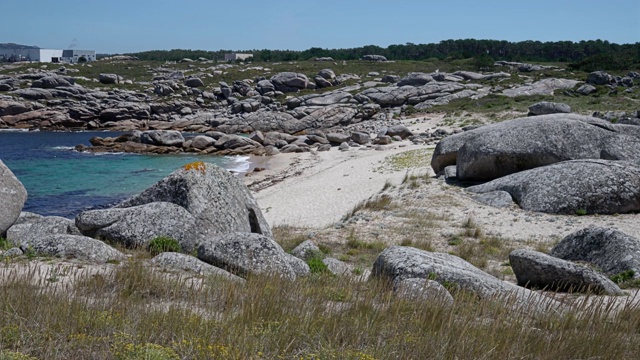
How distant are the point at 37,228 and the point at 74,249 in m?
4.51

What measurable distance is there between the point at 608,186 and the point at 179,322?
698 inches

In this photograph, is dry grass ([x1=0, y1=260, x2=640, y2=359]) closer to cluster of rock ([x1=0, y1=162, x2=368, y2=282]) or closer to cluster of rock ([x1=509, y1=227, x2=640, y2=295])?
cluster of rock ([x1=0, y1=162, x2=368, y2=282])

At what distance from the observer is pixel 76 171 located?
40.4 metres

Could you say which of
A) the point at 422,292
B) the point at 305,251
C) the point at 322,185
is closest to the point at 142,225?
the point at 305,251

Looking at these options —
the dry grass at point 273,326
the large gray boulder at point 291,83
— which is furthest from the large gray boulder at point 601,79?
the dry grass at point 273,326

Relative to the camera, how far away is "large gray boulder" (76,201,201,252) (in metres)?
11.6

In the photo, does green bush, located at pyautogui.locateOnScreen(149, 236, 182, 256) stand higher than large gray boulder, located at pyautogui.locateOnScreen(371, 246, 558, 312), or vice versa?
large gray boulder, located at pyautogui.locateOnScreen(371, 246, 558, 312)

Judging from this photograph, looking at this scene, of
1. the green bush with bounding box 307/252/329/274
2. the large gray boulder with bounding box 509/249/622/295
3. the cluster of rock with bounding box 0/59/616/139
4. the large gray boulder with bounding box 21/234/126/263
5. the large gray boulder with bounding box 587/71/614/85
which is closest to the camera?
the large gray boulder with bounding box 21/234/126/263

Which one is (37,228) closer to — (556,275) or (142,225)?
(142,225)

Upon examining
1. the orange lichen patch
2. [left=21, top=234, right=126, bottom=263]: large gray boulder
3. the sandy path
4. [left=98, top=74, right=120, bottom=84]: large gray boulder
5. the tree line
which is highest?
the tree line

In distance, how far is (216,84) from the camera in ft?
310

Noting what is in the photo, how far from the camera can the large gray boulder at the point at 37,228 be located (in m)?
12.5

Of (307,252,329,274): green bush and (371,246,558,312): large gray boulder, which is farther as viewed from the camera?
(307,252,329,274): green bush

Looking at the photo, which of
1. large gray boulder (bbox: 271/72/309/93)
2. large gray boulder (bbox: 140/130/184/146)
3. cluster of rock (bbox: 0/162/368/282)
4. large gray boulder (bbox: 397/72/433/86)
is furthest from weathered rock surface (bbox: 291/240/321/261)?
large gray boulder (bbox: 271/72/309/93)
